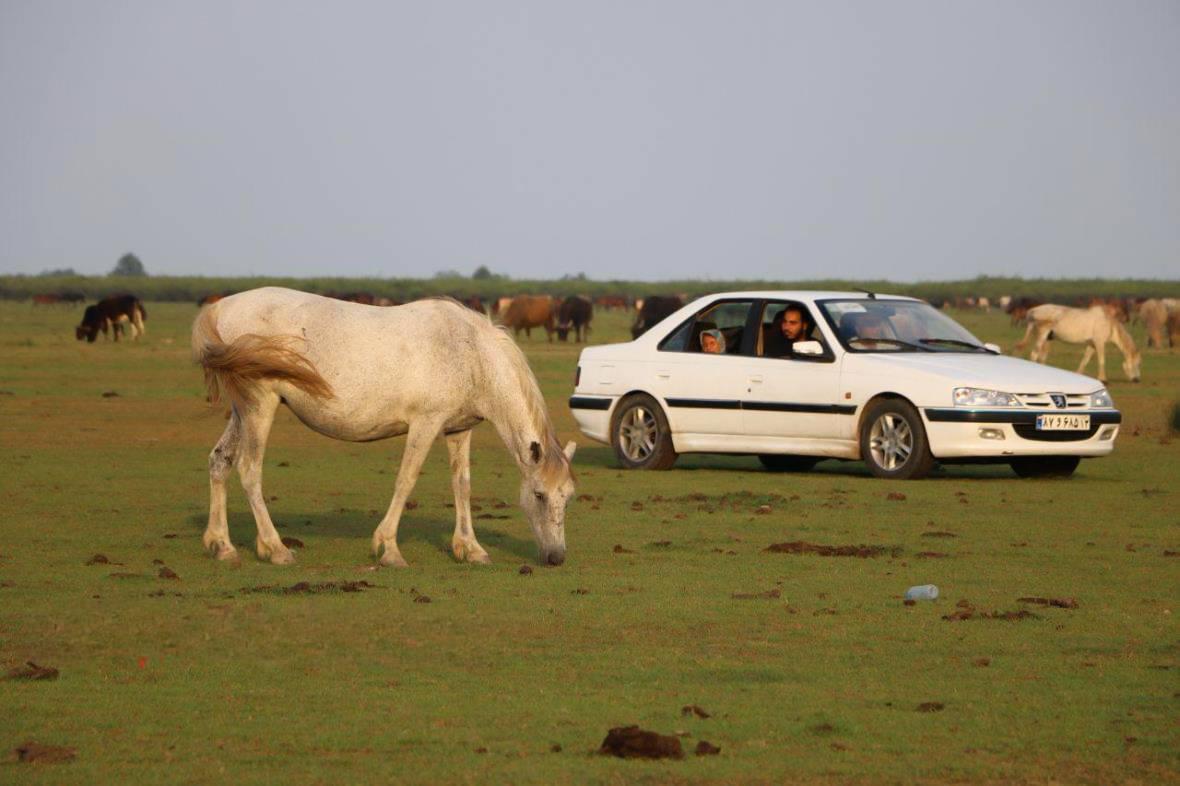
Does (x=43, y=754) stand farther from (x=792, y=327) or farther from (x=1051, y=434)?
(x=792, y=327)

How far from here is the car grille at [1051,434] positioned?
54.8 feet

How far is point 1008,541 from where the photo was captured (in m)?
12.7

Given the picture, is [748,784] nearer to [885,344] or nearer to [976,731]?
[976,731]

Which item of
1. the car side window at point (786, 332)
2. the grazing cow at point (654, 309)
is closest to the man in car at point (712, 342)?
the car side window at point (786, 332)

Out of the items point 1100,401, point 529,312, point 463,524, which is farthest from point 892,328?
point 529,312

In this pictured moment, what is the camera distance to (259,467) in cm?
1169

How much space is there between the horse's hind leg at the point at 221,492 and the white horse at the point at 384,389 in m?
0.01

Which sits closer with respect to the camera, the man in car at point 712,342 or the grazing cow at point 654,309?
the man in car at point 712,342

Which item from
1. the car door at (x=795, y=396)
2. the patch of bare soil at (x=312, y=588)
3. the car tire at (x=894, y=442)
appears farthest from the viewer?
the car door at (x=795, y=396)

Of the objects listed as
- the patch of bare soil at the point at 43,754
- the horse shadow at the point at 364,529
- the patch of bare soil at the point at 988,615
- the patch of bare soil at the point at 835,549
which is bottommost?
the horse shadow at the point at 364,529

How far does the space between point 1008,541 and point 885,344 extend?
5233 millimetres

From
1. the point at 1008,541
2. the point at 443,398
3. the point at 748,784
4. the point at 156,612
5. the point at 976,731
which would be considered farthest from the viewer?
the point at 1008,541

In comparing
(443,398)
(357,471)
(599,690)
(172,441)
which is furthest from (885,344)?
(599,690)

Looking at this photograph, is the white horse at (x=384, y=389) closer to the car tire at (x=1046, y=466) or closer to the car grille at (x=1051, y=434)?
the car grille at (x=1051, y=434)
